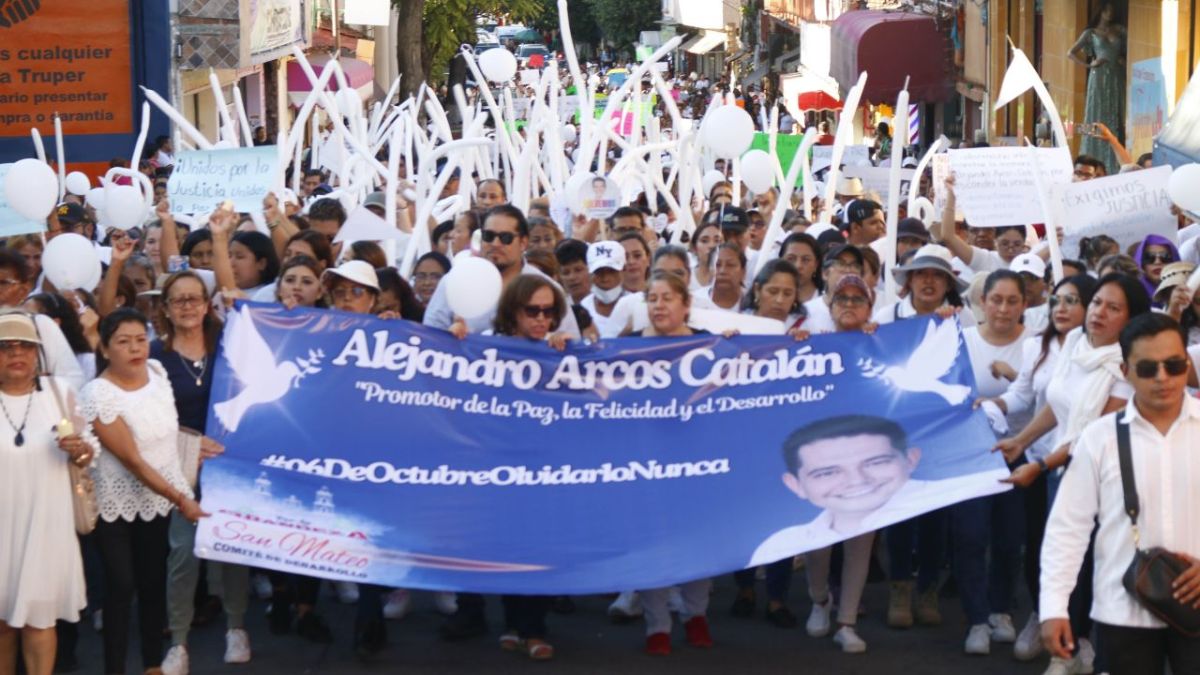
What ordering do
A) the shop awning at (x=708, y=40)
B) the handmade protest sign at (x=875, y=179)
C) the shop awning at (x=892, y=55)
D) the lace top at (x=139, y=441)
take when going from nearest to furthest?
the lace top at (x=139, y=441), the handmade protest sign at (x=875, y=179), the shop awning at (x=892, y=55), the shop awning at (x=708, y=40)

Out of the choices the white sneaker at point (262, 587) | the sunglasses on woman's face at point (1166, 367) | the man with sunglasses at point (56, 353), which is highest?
the sunglasses on woman's face at point (1166, 367)

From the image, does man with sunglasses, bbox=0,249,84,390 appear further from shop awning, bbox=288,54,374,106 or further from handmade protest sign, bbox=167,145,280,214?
shop awning, bbox=288,54,374,106

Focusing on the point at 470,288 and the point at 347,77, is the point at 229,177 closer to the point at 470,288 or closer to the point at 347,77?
the point at 470,288

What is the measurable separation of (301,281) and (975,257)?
414 centimetres

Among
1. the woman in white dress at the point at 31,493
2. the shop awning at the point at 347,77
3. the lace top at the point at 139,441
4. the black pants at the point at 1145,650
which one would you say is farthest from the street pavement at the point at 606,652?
the shop awning at the point at 347,77

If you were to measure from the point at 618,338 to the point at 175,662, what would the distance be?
2.09 metres

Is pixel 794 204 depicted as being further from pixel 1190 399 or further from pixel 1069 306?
pixel 1190 399

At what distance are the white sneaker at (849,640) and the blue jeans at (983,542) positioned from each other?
0.45 metres

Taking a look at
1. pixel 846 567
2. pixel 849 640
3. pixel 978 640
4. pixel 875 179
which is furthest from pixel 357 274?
pixel 875 179

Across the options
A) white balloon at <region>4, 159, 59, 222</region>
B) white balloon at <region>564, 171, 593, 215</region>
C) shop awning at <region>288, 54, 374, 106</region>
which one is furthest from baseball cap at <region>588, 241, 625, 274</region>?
shop awning at <region>288, 54, 374, 106</region>

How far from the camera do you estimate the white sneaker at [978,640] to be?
26.5ft

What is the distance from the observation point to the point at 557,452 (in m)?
7.74

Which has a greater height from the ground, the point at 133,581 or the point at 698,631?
the point at 133,581

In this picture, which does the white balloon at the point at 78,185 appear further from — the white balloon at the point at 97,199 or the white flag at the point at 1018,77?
the white flag at the point at 1018,77
